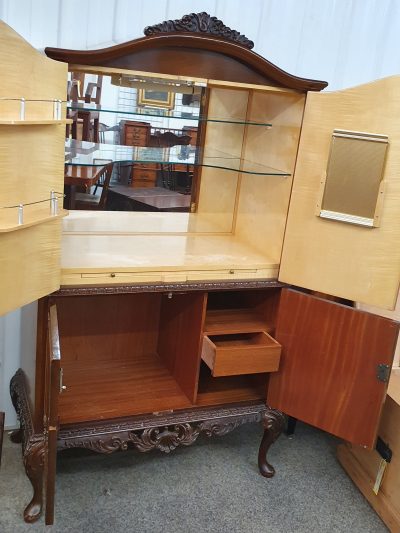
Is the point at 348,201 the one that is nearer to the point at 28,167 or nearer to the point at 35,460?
the point at 28,167

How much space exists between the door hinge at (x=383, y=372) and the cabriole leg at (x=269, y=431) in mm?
386

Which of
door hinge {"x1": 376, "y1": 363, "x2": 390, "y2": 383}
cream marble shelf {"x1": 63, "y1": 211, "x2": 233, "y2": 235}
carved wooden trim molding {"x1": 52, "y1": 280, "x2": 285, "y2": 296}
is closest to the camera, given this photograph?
carved wooden trim molding {"x1": 52, "y1": 280, "x2": 285, "y2": 296}

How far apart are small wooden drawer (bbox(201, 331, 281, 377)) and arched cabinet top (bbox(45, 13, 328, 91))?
2.69 ft

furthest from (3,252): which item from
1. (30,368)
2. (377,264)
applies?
(377,264)

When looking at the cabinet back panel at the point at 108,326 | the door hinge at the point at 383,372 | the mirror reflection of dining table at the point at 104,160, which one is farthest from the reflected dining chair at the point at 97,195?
the door hinge at the point at 383,372

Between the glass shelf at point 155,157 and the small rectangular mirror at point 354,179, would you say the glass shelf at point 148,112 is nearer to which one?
the glass shelf at point 155,157

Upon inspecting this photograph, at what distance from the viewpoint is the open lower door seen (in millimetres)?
1730

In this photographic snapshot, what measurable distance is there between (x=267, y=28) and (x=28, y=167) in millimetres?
1242

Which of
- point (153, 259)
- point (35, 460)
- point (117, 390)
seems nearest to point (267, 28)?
point (153, 259)

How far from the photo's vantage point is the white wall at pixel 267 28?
1.81 metres

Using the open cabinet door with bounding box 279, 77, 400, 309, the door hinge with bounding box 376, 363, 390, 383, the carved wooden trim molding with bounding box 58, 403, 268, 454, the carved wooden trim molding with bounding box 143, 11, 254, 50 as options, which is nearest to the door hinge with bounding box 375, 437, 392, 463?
the door hinge with bounding box 376, 363, 390, 383

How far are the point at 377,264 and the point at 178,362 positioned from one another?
774 millimetres

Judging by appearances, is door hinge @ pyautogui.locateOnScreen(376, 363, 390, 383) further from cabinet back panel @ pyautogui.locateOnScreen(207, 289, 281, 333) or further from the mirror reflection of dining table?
the mirror reflection of dining table

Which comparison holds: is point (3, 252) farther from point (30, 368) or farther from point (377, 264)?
point (377, 264)
